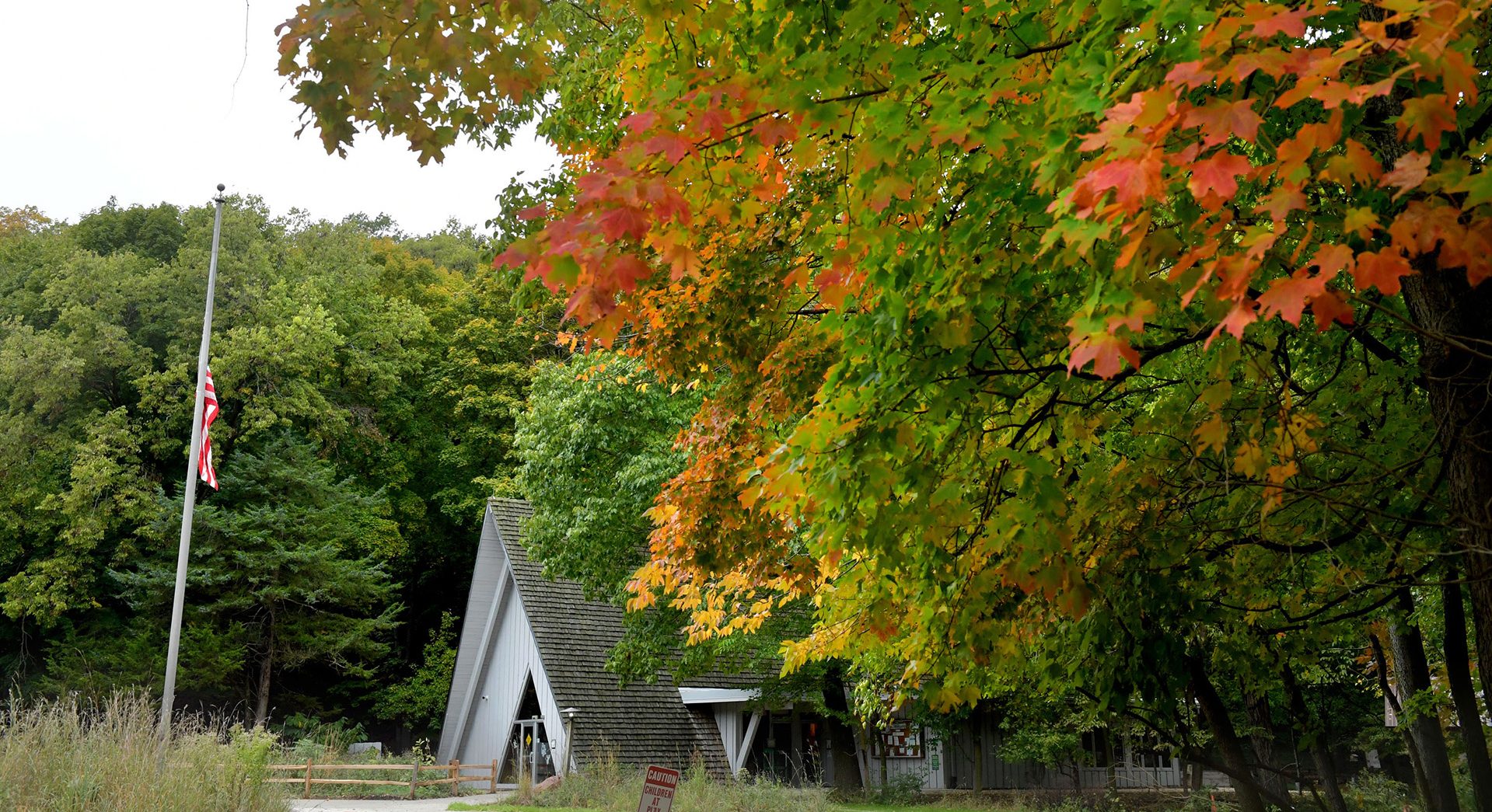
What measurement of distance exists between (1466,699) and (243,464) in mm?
36248

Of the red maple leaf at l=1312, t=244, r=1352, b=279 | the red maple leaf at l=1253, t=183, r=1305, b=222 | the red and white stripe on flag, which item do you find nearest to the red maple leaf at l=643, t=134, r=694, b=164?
the red maple leaf at l=1253, t=183, r=1305, b=222

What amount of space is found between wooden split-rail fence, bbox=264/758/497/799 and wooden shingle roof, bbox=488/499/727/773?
353cm

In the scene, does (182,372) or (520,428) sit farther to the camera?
(182,372)

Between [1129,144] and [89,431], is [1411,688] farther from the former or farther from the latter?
[89,431]

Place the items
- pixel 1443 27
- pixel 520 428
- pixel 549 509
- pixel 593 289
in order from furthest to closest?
pixel 520 428 → pixel 549 509 → pixel 593 289 → pixel 1443 27

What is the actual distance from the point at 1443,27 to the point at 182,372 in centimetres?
3845

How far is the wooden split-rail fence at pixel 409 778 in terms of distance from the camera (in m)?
25.1

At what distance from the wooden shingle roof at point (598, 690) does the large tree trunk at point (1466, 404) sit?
21248 millimetres

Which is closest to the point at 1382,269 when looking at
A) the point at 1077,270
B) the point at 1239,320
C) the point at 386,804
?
the point at 1239,320

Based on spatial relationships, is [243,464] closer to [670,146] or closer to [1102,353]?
[670,146]

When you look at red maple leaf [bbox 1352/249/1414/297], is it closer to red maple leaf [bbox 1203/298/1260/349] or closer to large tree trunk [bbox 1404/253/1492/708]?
red maple leaf [bbox 1203/298/1260/349]

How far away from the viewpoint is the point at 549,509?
2177cm

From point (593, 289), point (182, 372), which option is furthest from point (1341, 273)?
point (182, 372)

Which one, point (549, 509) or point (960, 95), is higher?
point (549, 509)
